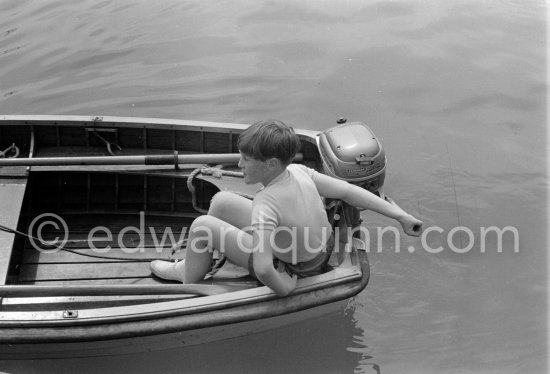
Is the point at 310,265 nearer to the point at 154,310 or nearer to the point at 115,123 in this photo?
the point at 154,310

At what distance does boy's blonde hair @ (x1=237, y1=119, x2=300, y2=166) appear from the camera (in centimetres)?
386

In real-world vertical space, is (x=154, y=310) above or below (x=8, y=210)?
below

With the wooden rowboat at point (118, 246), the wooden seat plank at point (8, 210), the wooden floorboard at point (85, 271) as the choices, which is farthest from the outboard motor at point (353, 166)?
the wooden seat plank at point (8, 210)

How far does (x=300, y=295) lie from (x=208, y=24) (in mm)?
5619

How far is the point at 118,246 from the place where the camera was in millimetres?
5586

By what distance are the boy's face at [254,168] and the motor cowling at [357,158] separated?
1.06 metres

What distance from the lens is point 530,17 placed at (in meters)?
9.45

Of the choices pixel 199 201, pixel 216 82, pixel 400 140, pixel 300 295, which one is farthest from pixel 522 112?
pixel 300 295

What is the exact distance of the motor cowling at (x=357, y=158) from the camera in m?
4.92

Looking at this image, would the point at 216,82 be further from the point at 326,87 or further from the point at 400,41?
the point at 400,41

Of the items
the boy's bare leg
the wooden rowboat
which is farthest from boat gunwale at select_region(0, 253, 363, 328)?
the boy's bare leg

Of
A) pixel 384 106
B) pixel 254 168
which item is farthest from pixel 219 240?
pixel 384 106

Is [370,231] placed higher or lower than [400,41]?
lower

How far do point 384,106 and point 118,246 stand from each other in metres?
3.63
